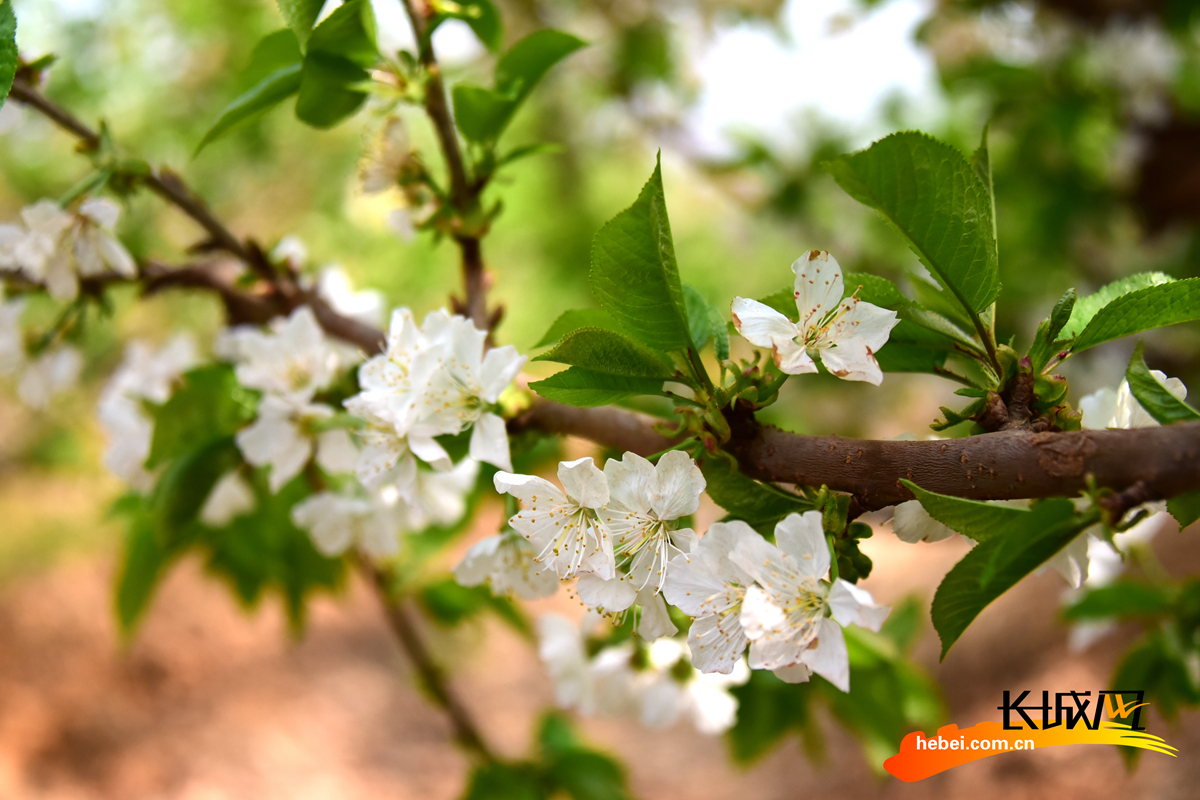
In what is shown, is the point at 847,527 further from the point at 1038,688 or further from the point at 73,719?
the point at 73,719

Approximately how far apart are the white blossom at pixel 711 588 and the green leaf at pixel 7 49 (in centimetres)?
53

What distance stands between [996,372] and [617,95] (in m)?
1.89

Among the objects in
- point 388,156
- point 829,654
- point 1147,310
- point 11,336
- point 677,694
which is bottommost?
point 829,654

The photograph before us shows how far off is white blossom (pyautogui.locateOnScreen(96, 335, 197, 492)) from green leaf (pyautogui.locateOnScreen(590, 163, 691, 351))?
616 millimetres

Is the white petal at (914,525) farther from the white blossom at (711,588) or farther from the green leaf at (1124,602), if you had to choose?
the green leaf at (1124,602)

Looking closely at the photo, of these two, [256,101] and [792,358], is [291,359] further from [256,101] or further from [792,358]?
[792,358]

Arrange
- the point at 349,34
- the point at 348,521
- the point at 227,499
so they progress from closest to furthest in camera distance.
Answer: the point at 349,34 < the point at 348,521 < the point at 227,499

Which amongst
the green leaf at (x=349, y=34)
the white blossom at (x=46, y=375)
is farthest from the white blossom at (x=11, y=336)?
the green leaf at (x=349, y=34)

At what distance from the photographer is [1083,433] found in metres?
0.42

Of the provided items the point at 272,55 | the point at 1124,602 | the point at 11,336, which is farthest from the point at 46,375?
the point at 1124,602

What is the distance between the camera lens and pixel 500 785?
1.01 m

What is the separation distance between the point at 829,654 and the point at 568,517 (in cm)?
19

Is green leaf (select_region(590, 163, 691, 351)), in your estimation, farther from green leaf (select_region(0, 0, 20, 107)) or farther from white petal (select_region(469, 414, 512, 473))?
green leaf (select_region(0, 0, 20, 107))

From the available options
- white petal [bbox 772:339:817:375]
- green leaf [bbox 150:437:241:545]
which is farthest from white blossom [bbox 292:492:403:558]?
white petal [bbox 772:339:817:375]
